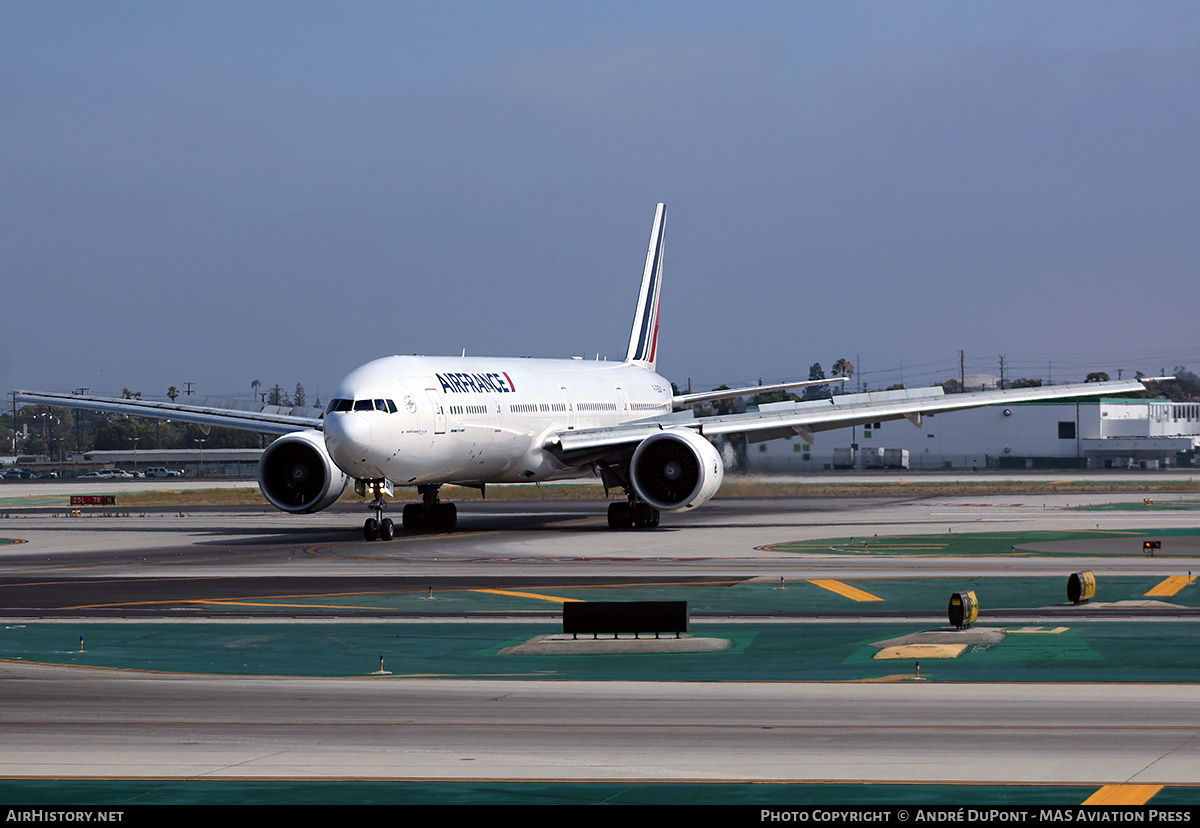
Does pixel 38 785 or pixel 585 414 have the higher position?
pixel 585 414

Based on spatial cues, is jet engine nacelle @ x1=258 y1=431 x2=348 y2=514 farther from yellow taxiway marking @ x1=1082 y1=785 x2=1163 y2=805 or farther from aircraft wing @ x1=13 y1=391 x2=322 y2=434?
yellow taxiway marking @ x1=1082 y1=785 x2=1163 y2=805

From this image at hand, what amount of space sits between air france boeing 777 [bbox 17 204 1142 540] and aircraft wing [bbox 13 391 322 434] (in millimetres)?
74

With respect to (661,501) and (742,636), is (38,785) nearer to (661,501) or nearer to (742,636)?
(742,636)

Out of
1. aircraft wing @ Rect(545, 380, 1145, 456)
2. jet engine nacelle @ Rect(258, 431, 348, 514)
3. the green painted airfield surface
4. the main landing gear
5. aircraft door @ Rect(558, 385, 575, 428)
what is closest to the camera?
the green painted airfield surface

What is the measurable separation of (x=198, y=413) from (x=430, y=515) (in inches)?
431

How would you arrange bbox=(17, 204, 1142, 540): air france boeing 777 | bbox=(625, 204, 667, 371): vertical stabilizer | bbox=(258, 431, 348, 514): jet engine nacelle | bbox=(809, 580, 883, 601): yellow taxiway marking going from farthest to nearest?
1. bbox=(625, 204, 667, 371): vertical stabilizer
2. bbox=(258, 431, 348, 514): jet engine nacelle
3. bbox=(17, 204, 1142, 540): air france boeing 777
4. bbox=(809, 580, 883, 601): yellow taxiway marking

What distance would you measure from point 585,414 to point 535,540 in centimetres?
1047

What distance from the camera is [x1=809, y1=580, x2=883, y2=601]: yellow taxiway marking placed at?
2855cm

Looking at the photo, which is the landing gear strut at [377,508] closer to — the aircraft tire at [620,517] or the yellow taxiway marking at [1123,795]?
the aircraft tire at [620,517]

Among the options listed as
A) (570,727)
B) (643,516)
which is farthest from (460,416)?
(570,727)

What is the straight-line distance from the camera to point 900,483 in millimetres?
88375

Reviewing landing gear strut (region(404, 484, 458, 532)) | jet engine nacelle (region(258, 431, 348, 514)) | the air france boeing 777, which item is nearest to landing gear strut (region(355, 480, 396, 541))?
the air france boeing 777

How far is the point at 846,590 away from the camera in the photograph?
2989 centimetres

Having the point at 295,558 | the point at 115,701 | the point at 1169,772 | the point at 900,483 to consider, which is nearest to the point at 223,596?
the point at 295,558
